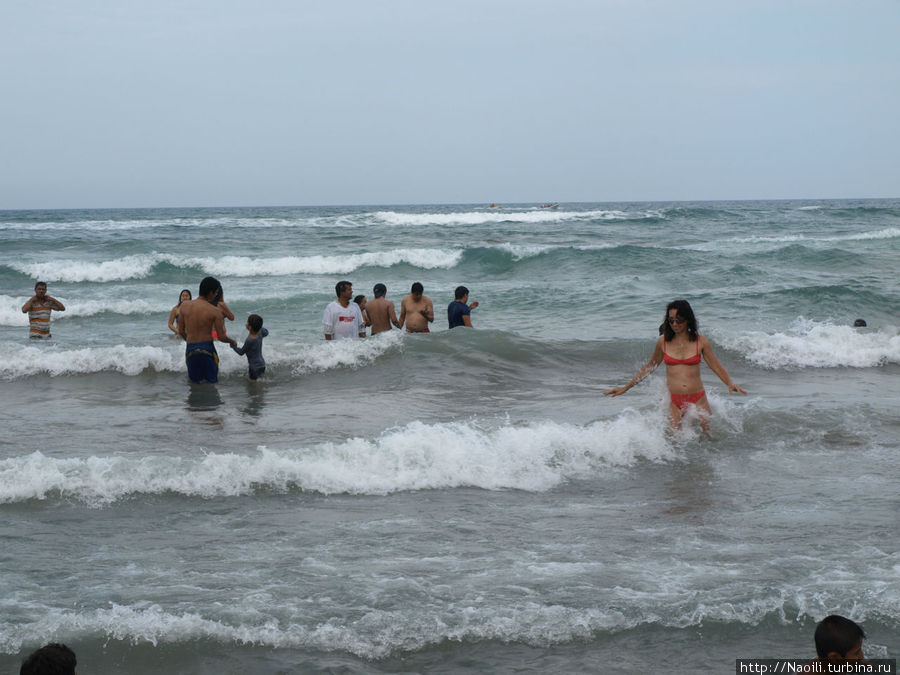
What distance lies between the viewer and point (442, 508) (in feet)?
21.6

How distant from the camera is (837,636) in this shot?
10.1 feet

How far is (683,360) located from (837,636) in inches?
198

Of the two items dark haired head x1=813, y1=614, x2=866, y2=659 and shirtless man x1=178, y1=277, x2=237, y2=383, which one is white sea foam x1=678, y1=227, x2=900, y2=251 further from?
dark haired head x1=813, y1=614, x2=866, y2=659

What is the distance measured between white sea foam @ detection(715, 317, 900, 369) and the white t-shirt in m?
5.86

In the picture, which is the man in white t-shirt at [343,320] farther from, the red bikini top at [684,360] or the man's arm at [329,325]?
the red bikini top at [684,360]

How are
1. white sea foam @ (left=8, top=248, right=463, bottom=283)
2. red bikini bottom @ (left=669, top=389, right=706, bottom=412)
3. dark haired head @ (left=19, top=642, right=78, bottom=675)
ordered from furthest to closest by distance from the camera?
white sea foam @ (left=8, top=248, right=463, bottom=283), red bikini bottom @ (left=669, top=389, right=706, bottom=412), dark haired head @ (left=19, top=642, right=78, bottom=675)

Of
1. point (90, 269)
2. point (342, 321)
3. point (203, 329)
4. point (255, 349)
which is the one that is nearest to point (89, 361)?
point (255, 349)

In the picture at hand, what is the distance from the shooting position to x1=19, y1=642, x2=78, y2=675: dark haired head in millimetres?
2865

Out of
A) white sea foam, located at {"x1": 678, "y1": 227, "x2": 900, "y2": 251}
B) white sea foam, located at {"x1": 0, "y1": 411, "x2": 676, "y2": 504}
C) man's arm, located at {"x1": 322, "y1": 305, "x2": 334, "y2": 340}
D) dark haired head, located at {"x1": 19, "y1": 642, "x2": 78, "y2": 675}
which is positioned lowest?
white sea foam, located at {"x1": 0, "y1": 411, "x2": 676, "y2": 504}

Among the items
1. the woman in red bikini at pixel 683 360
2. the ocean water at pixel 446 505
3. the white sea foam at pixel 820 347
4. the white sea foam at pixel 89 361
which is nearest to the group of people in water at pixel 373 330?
the woman in red bikini at pixel 683 360

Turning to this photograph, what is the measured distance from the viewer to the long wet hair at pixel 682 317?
772 centimetres

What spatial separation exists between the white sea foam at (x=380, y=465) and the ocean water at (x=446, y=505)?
0.08 ft

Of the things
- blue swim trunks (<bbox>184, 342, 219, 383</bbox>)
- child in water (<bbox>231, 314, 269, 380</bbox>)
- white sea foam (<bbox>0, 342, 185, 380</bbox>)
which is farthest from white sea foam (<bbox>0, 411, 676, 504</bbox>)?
white sea foam (<bbox>0, 342, 185, 380</bbox>)

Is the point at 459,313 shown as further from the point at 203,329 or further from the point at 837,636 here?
the point at 837,636
